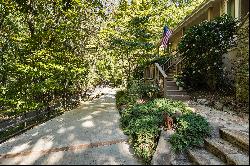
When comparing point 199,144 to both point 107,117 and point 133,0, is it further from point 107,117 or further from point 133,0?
point 133,0

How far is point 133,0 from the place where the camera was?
25984 mm

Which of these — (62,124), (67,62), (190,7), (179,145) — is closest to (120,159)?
(179,145)

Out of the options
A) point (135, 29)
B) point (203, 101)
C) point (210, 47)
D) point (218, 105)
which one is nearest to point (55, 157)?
point (218, 105)

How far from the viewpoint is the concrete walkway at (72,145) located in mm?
6504

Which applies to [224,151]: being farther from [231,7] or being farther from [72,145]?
[231,7]

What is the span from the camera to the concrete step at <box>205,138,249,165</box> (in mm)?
5305

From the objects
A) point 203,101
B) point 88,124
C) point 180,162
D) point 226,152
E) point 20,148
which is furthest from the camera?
point 203,101

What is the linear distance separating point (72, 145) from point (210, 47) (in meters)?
6.60

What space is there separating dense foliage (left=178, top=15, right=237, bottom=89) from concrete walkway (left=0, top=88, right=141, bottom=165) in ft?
13.8

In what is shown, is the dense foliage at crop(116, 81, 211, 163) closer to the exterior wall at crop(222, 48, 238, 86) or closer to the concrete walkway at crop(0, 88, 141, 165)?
the concrete walkway at crop(0, 88, 141, 165)

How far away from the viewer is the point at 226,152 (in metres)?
5.71

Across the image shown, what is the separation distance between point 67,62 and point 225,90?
7807mm

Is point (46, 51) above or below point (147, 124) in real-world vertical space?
above

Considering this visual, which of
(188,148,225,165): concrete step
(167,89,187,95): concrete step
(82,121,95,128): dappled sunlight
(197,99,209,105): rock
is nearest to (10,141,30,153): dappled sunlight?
(82,121,95,128): dappled sunlight
